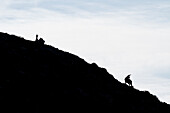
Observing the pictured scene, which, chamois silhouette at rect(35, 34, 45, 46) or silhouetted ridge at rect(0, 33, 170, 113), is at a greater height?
chamois silhouette at rect(35, 34, 45, 46)

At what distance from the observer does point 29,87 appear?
204 ft

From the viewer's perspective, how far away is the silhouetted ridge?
59.5m

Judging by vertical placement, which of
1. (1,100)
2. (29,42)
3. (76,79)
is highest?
(29,42)

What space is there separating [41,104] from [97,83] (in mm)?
19811

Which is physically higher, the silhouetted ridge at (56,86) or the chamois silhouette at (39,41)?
the chamois silhouette at (39,41)

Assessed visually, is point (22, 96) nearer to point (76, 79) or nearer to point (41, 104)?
point (41, 104)

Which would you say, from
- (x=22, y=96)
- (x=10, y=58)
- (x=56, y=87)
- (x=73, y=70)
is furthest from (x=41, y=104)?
(x=73, y=70)

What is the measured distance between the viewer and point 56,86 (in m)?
66.4

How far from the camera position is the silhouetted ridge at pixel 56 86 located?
59.5 m

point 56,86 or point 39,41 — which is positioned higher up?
point 39,41

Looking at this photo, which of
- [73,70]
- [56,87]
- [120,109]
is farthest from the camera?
[73,70]

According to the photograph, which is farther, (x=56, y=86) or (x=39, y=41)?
(x=39, y=41)

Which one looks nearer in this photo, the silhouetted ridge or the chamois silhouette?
the silhouetted ridge

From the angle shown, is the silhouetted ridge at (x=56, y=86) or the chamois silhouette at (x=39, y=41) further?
the chamois silhouette at (x=39, y=41)
